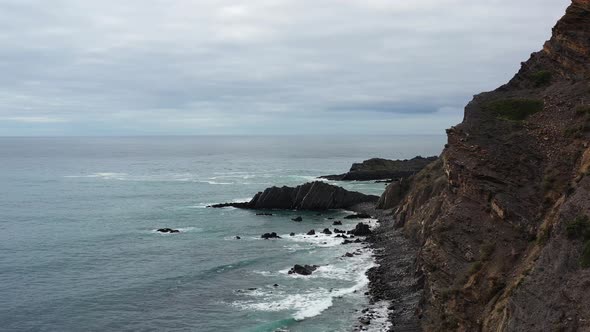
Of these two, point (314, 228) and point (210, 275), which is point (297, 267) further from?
point (314, 228)

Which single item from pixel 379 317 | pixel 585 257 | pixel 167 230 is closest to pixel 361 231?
pixel 167 230

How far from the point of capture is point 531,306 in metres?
28.1

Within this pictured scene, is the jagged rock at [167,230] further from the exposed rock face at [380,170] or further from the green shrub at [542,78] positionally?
the exposed rock face at [380,170]

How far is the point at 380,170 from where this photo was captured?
163m

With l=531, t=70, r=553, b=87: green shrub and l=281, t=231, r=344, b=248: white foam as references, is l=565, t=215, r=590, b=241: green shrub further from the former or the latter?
l=281, t=231, r=344, b=248: white foam

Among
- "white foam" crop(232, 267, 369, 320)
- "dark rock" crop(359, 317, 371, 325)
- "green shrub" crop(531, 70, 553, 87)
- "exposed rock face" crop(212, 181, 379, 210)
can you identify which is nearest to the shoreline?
"dark rock" crop(359, 317, 371, 325)

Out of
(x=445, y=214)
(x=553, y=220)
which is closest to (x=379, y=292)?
(x=445, y=214)

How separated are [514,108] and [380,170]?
118m

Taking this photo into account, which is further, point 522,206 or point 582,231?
point 522,206

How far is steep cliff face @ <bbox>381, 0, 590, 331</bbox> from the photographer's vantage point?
28703 millimetres

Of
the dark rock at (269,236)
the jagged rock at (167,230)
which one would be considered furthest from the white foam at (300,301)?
the jagged rock at (167,230)

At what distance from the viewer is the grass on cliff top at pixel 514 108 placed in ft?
146

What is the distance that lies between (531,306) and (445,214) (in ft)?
46.5

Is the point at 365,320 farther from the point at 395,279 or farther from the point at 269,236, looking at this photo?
the point at 269,236
